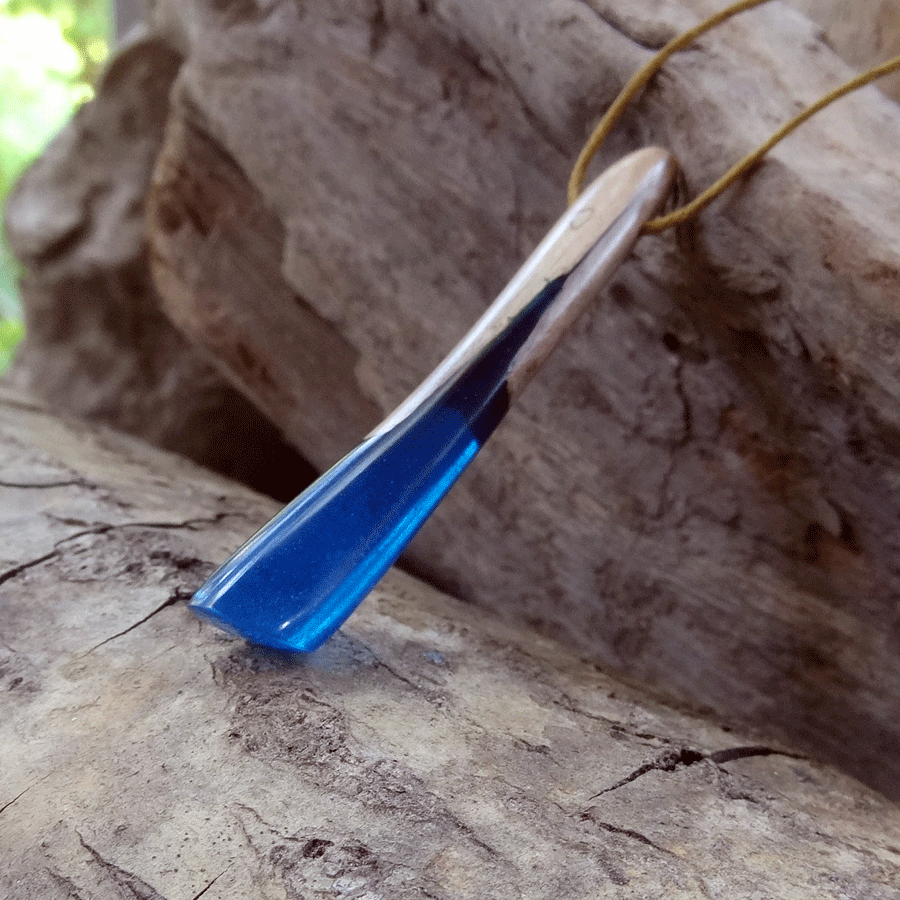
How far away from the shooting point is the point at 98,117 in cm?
196

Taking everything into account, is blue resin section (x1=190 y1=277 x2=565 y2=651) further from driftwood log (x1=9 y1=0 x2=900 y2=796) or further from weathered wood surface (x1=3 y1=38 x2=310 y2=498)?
weathered wood surface (x1=3 y1=38 x2=310 y2=498)

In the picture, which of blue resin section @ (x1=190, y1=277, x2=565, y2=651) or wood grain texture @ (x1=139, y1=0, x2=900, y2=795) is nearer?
blue resin section @ (x1=190, y1=277, x2=565, y2=651)

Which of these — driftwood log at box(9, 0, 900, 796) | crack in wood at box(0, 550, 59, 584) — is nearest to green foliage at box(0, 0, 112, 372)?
driftwood log at box(9, 0, 900, 796)

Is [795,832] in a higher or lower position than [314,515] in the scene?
lower

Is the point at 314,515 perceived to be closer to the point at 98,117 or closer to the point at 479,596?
the point at 479,596

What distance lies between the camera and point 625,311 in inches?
42.3

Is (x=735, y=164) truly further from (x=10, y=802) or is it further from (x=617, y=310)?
(x=10, y=802)

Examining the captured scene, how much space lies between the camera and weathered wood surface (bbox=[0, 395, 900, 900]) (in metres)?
0.54

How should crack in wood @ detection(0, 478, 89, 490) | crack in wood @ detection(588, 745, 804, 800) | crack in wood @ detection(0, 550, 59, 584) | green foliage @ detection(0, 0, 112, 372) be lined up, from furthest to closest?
green foliage @ detection(0, 0, 112, 372) → crack in wood @ detection(0, 478, 89, 490) → crack in wood @ detection(0, 550, 59, 584) → crack in wood @ detection(588, 745, 804, 800)

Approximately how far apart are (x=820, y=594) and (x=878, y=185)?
0.50m

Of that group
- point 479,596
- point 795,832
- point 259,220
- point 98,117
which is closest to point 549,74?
point 259,220

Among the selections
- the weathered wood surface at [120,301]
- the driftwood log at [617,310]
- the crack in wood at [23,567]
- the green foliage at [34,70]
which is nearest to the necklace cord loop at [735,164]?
the driftwood log at [617,310]

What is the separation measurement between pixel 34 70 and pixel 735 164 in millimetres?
3013

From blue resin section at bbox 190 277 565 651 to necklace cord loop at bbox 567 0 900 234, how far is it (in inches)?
9.4
